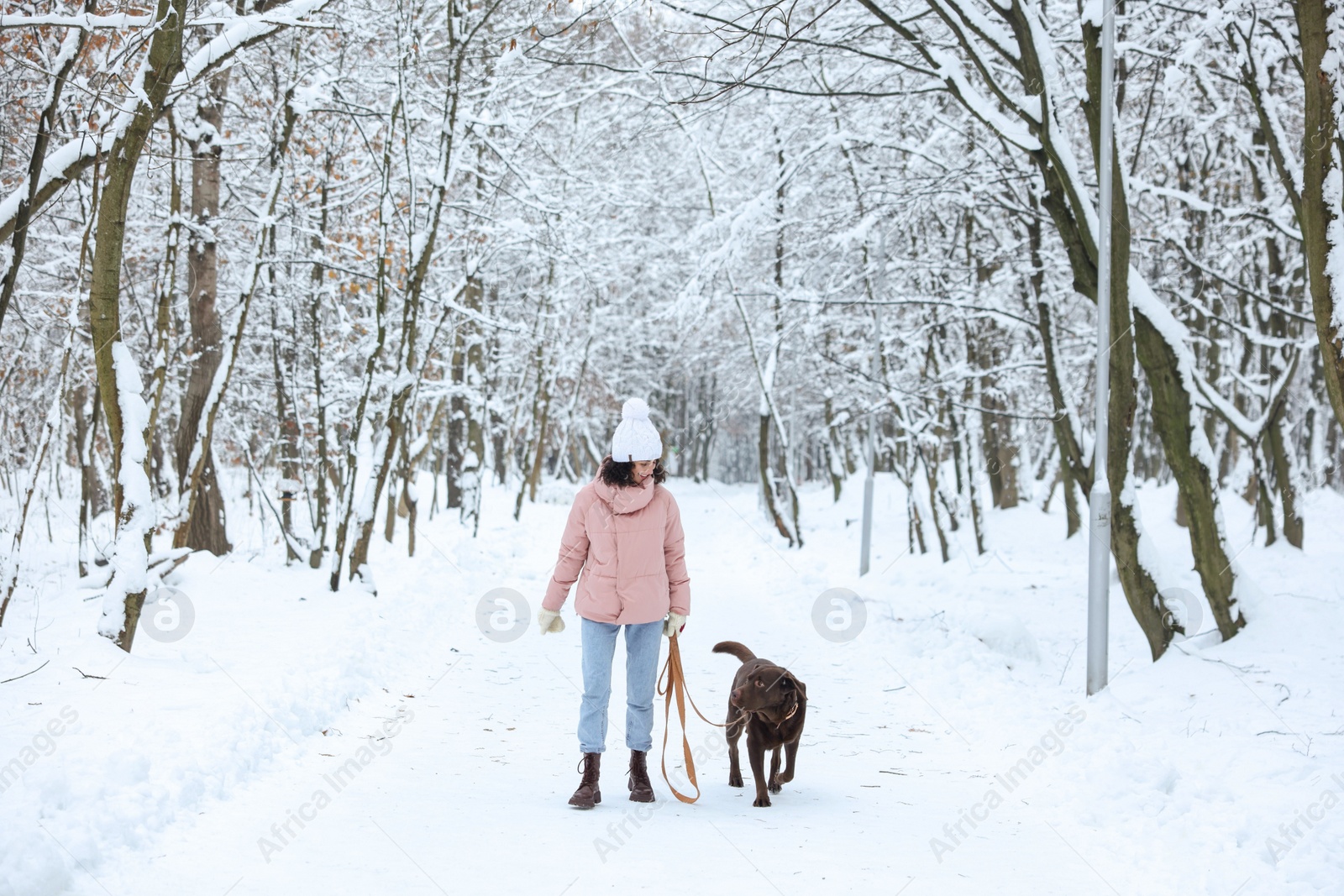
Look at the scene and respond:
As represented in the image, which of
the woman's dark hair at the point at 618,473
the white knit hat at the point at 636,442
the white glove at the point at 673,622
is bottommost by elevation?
the white glove at the point at 673,622

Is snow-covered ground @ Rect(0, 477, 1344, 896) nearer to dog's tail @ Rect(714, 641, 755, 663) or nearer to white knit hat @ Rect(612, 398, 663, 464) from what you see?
dog's tail @ Rect(714, 641, 755, 663)

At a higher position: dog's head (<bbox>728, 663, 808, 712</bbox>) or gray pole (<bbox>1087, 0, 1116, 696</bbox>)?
gray pole (<bbox>1087, 0, 1116, 696</bbox>)

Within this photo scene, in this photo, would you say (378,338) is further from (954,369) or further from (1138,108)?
(1138,108)

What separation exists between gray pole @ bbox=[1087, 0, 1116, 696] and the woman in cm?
364

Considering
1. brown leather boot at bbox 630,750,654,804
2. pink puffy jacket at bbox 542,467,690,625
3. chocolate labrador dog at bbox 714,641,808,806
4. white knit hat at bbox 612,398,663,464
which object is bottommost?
brown leather boot at bbox 630,750,654,804

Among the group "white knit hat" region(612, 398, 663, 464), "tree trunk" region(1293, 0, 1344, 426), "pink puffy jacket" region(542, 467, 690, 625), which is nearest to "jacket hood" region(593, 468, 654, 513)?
"pink puffy jacket" region(542, 467, 690, 625)

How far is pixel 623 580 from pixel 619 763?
150 cm

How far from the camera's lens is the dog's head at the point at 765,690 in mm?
4918

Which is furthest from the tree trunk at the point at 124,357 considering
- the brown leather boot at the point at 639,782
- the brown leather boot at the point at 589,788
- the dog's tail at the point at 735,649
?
the dog's tail at the point at 735,649

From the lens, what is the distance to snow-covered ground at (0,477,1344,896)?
4.11 meters

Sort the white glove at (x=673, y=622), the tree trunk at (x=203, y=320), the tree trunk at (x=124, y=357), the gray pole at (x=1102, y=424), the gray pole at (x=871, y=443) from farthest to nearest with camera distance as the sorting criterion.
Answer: the gray pole at (x=871, y=443) < the tree trunk at (x=203, y=320) < the gray pole at (x=1102, y=424) < the tree trunk at (x=124, y=357) < the white glove at (x=673, y=622)

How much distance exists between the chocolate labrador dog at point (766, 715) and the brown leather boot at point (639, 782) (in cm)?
50

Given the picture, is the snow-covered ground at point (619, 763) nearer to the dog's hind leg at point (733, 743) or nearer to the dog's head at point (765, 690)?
the dog's hind leg at point (733, 743)

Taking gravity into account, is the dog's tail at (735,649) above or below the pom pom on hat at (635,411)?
below
